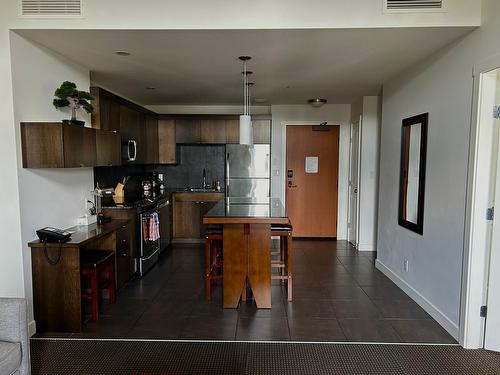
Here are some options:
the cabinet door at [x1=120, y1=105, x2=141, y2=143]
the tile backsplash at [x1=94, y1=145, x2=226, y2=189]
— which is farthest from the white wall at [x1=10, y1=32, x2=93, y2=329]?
the tile backsplash at [x1=94, y1=145, x2=226, y2=189]

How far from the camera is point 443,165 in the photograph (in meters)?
3.13

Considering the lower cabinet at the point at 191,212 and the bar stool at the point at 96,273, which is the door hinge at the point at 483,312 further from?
the lower cabinet at the point at 191,212

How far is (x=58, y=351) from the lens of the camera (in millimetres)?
2713

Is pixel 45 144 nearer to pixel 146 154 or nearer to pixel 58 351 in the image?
pixel 58 351

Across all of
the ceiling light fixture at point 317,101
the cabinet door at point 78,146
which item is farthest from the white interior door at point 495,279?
the cabinet door at point 78,146

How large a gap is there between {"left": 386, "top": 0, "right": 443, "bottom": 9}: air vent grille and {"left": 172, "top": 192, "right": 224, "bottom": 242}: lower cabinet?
3988 mm

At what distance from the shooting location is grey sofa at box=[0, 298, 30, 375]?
193 cm

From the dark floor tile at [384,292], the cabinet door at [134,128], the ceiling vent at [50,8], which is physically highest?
the ceiling vent at [50,8]

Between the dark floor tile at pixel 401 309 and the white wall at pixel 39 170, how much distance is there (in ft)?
10.7

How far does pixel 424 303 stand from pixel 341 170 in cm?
325

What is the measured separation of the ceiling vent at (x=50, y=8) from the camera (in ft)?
8.89

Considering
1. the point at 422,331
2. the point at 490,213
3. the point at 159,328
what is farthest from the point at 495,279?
the point at 159,328

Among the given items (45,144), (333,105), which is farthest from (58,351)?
(333,105)

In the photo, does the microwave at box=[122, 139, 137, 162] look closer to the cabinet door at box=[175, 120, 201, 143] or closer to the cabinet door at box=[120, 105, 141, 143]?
the cabinet door at box=[120, 105, 141, 143]
